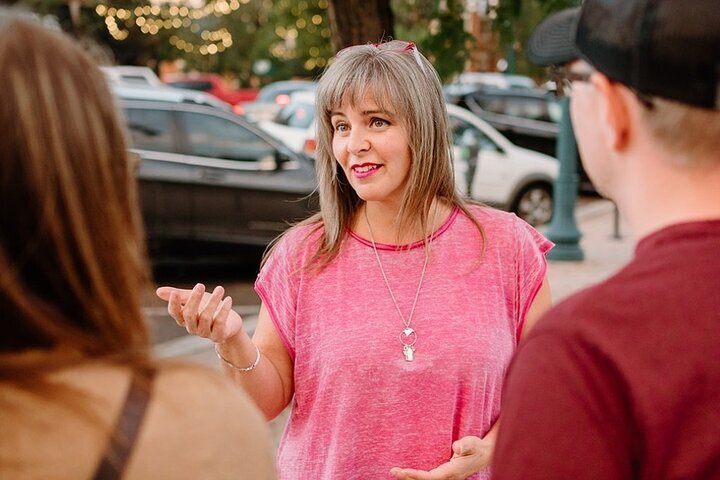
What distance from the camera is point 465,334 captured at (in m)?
2.70

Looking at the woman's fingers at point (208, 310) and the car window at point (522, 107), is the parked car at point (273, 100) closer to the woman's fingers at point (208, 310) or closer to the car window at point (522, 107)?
the car window at point (522, 107)

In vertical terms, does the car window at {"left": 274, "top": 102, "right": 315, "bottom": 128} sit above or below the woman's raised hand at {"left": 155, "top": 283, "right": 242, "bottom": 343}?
below

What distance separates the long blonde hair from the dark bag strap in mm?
1458

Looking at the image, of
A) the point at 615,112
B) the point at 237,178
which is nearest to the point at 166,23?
the point at 237,178

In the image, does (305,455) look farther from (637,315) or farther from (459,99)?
(459,99)

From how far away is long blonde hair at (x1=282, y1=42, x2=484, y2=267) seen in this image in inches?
114

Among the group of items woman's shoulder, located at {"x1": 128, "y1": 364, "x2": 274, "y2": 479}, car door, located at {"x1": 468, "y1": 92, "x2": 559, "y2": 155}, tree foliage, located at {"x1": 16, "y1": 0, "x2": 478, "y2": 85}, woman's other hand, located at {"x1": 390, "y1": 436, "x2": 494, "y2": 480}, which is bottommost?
tree foliage, located at {"x1": 16, "y1": 0, "x2": 478, "y2": 85}

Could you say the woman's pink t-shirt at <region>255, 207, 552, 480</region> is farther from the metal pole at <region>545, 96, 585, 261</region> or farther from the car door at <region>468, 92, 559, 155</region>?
the car door at <region>468, 92, 559, 155</region>

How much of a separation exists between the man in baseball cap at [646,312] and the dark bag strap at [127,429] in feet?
1.56

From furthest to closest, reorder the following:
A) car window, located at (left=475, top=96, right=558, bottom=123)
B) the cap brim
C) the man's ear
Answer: car window, located at (left=475, top=96, right=558, bottom=123) < the cap brim < the man's ear

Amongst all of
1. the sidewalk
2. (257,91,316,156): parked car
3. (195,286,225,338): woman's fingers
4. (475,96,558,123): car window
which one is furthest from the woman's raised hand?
(475,96,558,123): car window

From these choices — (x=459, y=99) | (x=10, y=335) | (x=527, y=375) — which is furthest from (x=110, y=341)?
(x=459, y=99)

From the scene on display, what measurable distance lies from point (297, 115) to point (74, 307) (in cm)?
1434

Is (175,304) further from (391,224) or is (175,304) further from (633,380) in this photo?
(633,380)
